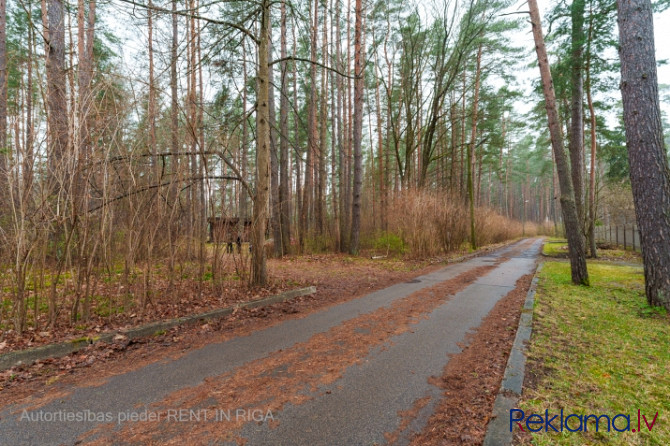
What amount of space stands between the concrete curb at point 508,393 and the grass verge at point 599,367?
0.20 ft

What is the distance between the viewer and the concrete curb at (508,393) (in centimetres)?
178

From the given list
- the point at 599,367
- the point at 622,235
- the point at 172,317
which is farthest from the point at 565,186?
the point at 622,235

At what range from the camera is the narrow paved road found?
72.1 inches

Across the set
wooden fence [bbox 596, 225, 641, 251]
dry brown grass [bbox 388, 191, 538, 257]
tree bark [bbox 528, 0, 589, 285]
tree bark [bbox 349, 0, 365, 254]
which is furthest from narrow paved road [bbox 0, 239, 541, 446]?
wooden fence [bbox 596, 225, 641, 251]

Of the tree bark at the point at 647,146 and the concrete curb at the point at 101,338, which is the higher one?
the tree bark at the point at 647,146

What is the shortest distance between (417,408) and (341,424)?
601 mm

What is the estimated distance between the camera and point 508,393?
89.1 inches

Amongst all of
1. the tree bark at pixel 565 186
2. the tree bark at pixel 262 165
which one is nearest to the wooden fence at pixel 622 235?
the tree bark at pixel 565 186

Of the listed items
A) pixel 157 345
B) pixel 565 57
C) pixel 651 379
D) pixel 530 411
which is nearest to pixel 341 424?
pixel 530 411

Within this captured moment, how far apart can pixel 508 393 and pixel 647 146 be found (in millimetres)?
5294

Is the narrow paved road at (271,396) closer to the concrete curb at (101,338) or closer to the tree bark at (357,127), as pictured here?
the concrete curb at (101,338)

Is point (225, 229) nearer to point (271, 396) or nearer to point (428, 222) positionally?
point (271, 396)

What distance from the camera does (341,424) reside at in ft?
6.32

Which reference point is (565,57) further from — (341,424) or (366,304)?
(341,424)
